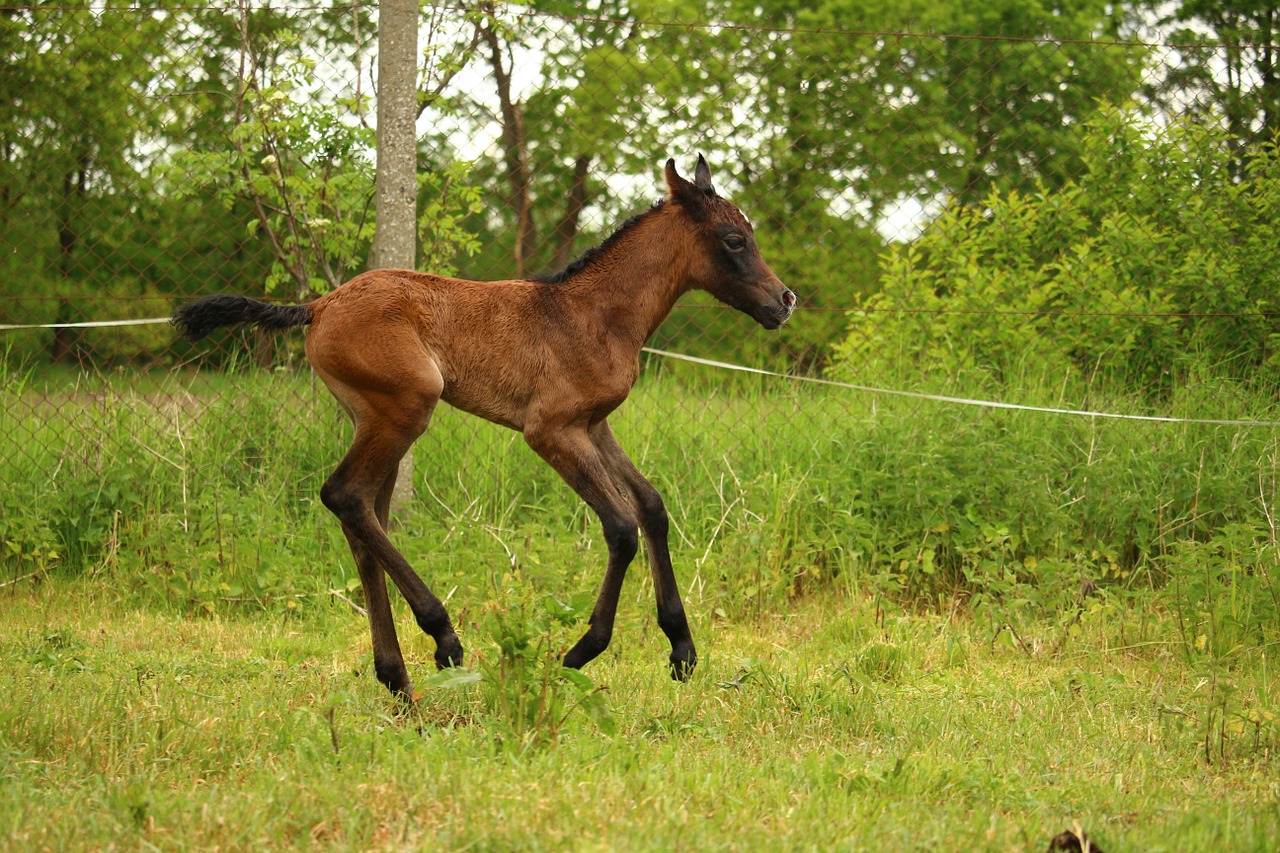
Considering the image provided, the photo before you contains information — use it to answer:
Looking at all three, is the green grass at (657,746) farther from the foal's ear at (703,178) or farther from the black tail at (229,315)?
the foal's ear at (703,178)

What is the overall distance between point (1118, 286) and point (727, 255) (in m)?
3.79

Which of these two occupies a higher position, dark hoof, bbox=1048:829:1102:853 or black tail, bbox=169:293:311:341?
black tail, bbox=169:293:311:341

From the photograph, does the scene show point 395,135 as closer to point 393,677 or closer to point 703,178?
point 703,178

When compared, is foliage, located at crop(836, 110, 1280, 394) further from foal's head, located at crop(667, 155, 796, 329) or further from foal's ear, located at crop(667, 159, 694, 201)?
foal's ear, located at crop(667, 159, 694, 201)

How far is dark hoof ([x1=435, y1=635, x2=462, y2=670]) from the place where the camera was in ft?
13.9

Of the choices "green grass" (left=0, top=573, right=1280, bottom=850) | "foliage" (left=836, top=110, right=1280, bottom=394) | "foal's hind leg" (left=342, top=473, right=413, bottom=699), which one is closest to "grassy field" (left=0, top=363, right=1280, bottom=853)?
"green grass" (left=0, top=573, right=1280, bottom=850)

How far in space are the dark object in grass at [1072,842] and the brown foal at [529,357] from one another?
1919mm

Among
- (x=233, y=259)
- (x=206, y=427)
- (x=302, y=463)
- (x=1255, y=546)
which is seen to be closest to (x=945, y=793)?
(x=1255, y=546)

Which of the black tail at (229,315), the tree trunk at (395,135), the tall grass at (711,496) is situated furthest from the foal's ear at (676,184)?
the tall grass at (711,496)

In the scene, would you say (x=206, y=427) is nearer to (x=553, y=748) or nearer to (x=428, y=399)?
(x=428, y=399)

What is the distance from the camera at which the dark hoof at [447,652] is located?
166 inches

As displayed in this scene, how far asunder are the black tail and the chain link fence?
6.88 ft

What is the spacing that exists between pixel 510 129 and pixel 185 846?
18.0 feet

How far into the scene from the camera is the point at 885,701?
450 cm
